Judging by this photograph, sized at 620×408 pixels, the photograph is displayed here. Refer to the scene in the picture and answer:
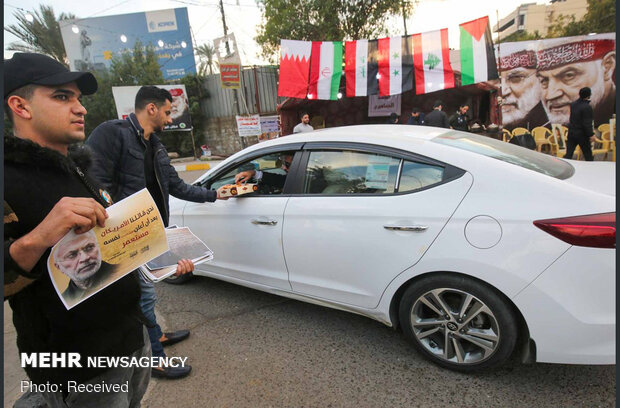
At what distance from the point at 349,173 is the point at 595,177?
149 centimetres

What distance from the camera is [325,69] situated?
984 centimetres

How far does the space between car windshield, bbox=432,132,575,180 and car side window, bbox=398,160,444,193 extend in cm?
28

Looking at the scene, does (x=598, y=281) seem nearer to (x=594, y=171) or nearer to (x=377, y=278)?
(x=594, y=171)

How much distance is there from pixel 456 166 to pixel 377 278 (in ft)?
2.78

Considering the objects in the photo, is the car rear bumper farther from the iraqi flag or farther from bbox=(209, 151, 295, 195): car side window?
the iraqi flag

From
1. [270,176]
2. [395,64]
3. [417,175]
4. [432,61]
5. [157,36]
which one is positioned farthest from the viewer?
[157,36]

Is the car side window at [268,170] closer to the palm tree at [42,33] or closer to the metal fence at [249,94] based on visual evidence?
the metal fence at [249,94]

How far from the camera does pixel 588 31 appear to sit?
16578 millimetres

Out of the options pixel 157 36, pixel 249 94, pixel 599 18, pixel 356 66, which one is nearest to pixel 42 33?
pixel 157 36

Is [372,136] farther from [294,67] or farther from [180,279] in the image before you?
[294,67]

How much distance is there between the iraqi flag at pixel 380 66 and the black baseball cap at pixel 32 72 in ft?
30.9

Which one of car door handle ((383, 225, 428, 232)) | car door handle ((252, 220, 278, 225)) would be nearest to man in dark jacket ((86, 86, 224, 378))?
car door handle ((252, 220, 278, 225))

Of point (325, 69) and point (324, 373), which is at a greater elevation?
point (325, 69)

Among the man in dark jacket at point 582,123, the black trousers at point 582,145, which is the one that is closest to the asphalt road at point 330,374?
the man in dark jacket at point 582,123
